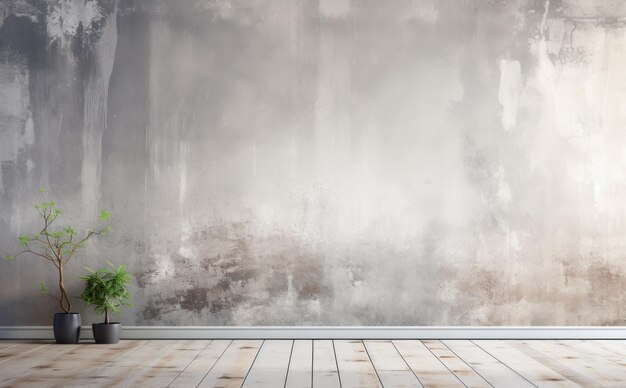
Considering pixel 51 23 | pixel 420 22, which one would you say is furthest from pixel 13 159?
pixel 420 22

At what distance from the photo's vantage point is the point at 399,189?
5.95 metres

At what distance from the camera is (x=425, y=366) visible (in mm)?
4637

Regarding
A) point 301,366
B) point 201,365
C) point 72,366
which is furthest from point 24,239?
point 301,366

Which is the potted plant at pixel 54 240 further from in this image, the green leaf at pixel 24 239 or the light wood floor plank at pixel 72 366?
the light wood floor plank at pixel 72 366

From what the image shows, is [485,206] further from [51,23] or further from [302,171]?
[51,23]

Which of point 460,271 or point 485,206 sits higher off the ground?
point 485,206

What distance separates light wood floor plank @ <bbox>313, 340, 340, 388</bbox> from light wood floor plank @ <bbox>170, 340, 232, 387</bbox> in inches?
25.6

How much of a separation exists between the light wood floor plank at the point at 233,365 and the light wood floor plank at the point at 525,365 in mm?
1645

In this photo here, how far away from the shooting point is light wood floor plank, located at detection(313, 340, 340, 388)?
412cm

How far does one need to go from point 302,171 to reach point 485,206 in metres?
1.49

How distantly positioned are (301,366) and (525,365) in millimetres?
1415

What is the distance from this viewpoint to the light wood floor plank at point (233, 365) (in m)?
4.10

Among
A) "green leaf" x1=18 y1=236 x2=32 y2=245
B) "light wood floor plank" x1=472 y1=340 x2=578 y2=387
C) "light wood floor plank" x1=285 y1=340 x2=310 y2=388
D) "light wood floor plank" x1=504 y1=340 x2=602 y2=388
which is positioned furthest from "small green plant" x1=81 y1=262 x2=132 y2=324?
"light wood floor plank" x1=504 y1=340 x2=602 y2=388

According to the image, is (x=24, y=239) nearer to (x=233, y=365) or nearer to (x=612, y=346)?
(x=233, y=365)
